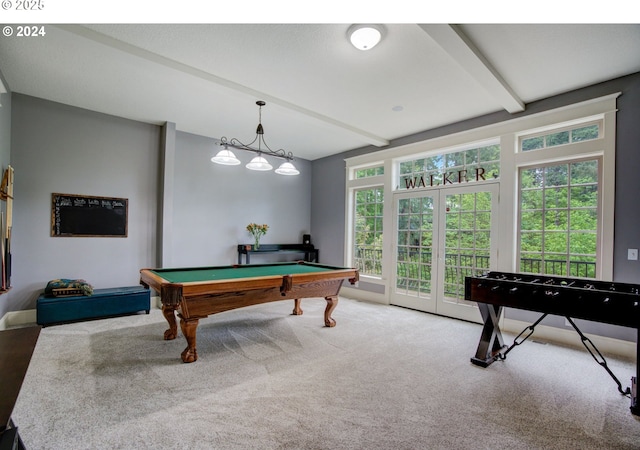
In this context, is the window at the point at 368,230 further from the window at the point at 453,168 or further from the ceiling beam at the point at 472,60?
the ceiling beam at the point at 472,60

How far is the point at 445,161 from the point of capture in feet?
16.0

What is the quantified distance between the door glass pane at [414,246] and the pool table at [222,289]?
1.54 meters

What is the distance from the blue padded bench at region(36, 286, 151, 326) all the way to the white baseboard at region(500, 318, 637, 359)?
16.2 ft

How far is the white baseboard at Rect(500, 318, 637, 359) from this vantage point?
313 centimetres

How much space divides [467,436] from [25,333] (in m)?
2.46

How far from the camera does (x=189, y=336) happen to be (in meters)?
2.80

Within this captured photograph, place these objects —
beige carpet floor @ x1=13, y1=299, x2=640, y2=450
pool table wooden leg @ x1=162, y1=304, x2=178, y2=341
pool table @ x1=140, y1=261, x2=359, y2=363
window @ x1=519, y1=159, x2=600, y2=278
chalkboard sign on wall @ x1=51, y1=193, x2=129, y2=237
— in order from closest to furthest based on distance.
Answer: beige carpet floor @ x1=13, y1=299, x2=640, y2=450
pool table @ x1=140, y1=261, x2=359, y2=363
pool table wooden leg @ x1=162, y1=304, x2=178, y2=341
window @ x1=519, y1=159, x2=600, y2=278
chalkboard sign on wall @ x1=51, y1=193, x2=129, y2=237

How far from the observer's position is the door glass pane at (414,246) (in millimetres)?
4941

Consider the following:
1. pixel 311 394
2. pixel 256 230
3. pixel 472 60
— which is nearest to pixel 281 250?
pixel 256 230

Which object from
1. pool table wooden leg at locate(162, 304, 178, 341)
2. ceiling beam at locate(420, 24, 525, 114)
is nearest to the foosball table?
ceiling beam at locate(420, 24, 525, 114)

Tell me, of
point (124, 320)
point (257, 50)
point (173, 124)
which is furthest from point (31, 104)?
point (257, 50)
